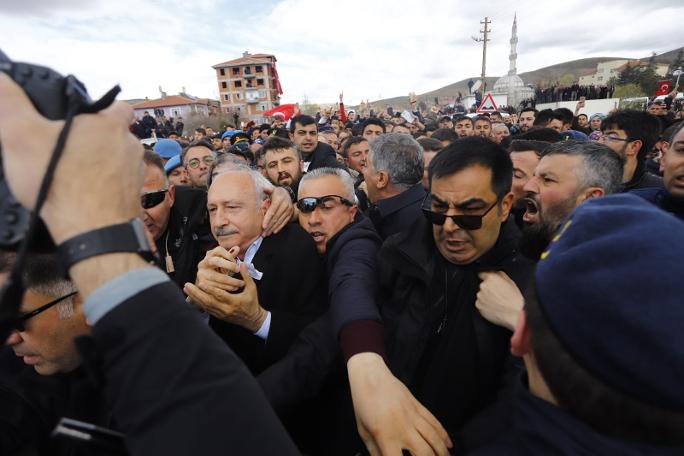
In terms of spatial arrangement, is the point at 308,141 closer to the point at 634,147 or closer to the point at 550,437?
the point at 634,147

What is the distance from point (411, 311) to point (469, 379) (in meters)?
0.39

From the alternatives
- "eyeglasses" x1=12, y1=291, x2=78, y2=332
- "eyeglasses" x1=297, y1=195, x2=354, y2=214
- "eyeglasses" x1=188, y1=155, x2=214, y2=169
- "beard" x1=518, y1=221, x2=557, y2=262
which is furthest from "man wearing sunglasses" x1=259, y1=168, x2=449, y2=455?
"eyeglasses" x1=188, y1=155, x2=214, y2=169

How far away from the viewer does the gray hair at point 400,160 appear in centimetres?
323

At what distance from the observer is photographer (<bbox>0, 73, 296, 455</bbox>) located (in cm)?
65

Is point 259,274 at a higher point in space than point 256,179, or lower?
lower

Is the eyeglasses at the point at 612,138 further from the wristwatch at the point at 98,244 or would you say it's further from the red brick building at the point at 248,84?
the red brick building at the point at 248,84

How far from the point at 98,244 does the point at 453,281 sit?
61.1 inches

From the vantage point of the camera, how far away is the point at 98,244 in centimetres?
68

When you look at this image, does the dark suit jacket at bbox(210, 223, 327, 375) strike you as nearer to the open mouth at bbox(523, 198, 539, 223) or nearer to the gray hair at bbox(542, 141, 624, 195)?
the open mouth at bbox(523, 198, 539, 223)

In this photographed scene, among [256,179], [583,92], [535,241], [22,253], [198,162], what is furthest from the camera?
[583,92]

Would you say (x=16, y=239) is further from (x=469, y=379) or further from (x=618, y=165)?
(x=618, y=165)

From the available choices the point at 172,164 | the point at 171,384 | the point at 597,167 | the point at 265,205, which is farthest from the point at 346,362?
the point at 172,164

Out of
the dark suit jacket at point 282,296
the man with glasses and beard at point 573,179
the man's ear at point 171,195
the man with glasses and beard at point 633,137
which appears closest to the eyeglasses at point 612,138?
the man with glasses and beard at point 633,137

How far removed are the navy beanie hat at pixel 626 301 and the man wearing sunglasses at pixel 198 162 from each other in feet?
18.8
